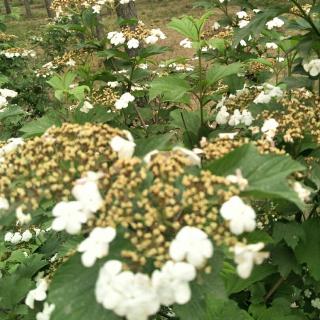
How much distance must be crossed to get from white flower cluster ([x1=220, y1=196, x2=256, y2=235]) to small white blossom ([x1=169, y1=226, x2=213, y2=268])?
9cm

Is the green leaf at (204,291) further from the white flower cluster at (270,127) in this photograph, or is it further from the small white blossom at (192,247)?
the white flower cluster at (270,127)

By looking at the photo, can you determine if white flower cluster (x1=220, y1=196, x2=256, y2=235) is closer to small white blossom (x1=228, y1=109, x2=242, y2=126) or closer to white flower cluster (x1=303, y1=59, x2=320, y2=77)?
small white blossom (x1=228, y1=109, x2=242, y2=126)

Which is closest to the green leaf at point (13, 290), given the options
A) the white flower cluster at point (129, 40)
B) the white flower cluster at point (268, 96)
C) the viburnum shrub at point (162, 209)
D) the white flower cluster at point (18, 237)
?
the viburnum shrub at point (162, 209)

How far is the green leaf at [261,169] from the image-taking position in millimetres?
1679

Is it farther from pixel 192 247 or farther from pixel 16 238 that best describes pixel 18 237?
pixel 192 247

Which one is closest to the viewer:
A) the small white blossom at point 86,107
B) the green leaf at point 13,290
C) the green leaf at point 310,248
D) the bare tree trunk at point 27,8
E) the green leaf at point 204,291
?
the green leaf at point 204,291

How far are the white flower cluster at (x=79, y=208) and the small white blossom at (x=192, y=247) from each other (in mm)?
291

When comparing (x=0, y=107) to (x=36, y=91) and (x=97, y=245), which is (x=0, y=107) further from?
(x=36, y=91)

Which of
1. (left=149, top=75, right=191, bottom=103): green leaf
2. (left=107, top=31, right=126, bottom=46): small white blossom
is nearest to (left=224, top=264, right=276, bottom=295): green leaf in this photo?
(left=149, top=75, right=191, bottom=103): green leaf

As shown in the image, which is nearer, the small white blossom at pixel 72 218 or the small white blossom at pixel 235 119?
the small white blossom at pixel 72 218

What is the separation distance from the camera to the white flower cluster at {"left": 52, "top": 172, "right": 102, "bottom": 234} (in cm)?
163

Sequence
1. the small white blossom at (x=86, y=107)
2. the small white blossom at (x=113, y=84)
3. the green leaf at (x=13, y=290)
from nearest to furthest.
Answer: the green leaf at (x=13, y=290) → the small white blossom at (x=86, y=107) → the small white blossom at (x=113, y=84)

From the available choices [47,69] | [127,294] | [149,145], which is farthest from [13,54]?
[127,294]

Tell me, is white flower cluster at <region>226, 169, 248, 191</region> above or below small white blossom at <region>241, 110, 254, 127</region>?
above
